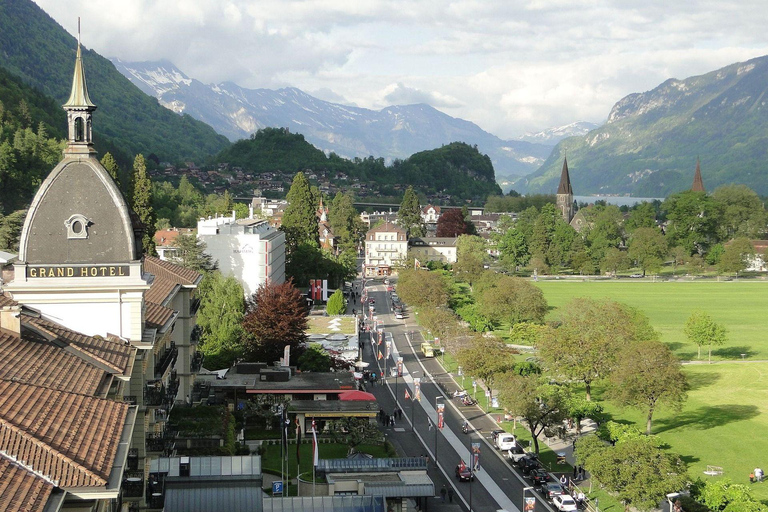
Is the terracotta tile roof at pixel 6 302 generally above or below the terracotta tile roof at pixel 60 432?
above

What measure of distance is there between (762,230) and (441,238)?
69556 millimetres

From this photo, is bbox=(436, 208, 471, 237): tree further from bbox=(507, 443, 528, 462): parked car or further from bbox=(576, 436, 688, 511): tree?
bbox=(576, 436, 688, 511): tree

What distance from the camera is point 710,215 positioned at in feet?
606

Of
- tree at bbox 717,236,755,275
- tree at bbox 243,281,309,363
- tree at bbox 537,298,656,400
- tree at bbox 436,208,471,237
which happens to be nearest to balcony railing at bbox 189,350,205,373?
tree at bbox 243,281,309,363

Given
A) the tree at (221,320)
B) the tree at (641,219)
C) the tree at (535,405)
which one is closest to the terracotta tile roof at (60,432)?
the tree at (535,405)

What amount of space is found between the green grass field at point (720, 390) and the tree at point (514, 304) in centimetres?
1119

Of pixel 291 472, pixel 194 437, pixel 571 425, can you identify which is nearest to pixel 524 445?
pixel 571 425

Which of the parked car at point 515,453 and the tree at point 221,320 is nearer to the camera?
the parked car at point 515,453

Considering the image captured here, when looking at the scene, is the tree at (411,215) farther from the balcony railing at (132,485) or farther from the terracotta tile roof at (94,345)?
the balcony railing at (132,485)

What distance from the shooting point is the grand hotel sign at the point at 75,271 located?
30500 mm

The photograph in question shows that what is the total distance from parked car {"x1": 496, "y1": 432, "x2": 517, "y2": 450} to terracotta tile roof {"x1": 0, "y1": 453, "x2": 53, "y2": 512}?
3841 centimetres

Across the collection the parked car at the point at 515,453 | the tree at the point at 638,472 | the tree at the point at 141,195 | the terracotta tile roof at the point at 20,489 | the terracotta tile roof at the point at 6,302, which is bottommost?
the parked car at the point at 515,453

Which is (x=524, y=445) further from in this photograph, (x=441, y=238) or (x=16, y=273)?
(x=441, y=238)

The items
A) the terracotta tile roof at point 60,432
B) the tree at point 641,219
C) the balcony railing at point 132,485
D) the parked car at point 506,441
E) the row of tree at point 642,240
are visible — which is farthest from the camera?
the tree at point 641,219
